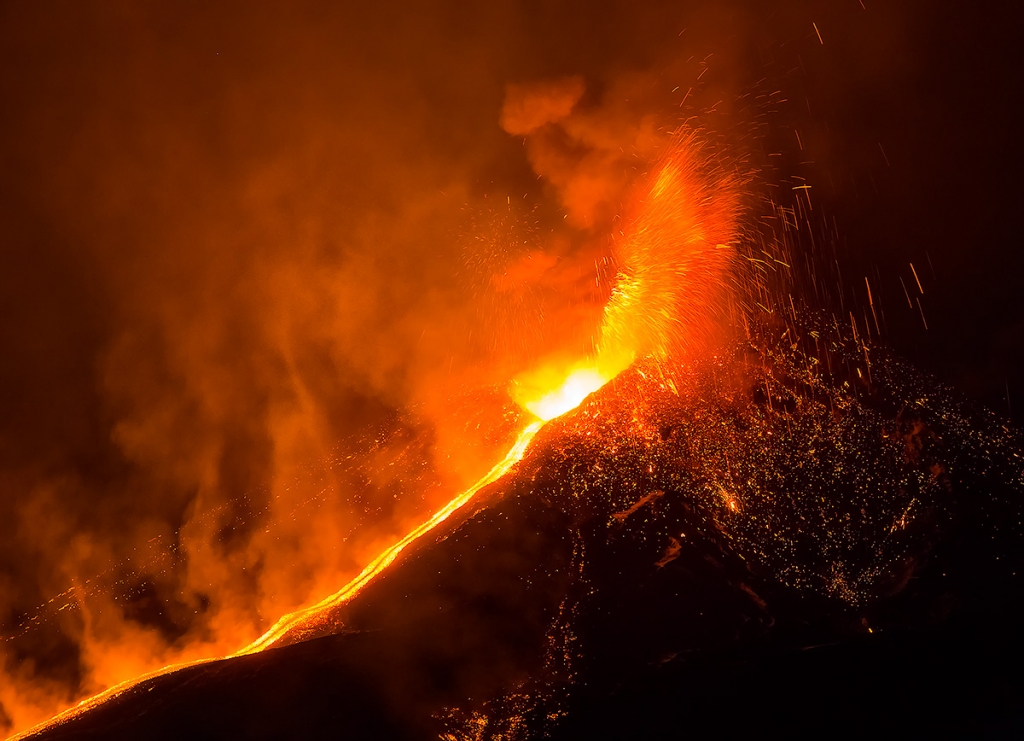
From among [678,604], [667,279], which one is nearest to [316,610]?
[678,604]

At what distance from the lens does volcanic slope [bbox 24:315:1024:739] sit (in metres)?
5.61

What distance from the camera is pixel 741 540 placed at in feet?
22.4

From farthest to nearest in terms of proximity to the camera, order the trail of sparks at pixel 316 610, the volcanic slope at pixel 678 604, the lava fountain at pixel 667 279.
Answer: the lava fountain at pixel 667 279 < the trail of sparks at pixel 316 610 < the volcanic slope at pixel 678 604

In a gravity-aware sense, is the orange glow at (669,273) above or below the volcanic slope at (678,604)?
above

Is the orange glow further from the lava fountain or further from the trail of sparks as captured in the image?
the trail of sparks

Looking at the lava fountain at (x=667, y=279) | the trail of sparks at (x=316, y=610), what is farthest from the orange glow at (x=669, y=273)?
the trail of sparks at (x=316, y=610)

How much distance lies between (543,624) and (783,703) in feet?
6.88

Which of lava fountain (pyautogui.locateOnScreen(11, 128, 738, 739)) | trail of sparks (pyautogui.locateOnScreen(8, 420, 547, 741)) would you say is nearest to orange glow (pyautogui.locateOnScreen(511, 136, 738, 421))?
lava fountain (pyautogui.locateOnScreen(11, 128, 738, 739))

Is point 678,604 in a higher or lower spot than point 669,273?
lower

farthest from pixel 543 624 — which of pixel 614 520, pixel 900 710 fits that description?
Answer: pixel 900 710

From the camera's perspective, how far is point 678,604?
6176 mm

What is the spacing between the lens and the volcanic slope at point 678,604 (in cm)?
561

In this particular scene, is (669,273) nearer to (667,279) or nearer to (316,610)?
(667,279)

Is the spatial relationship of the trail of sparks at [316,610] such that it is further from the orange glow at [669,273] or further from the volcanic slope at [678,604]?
the orange glow at [669,273]
